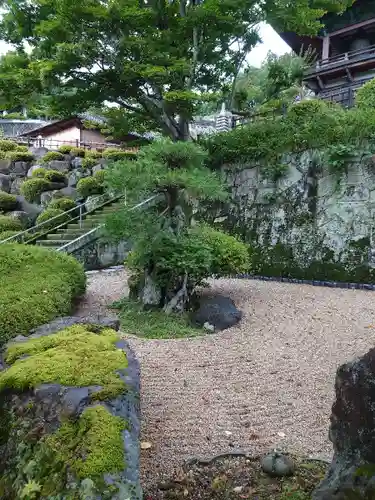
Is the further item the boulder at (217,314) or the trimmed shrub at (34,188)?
the trimmed shrub at (34,188)

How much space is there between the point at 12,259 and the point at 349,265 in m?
6.59

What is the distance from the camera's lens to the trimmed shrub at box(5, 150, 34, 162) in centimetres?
1820

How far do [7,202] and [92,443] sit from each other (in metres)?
14.7

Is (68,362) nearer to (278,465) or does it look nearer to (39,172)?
(278,465)

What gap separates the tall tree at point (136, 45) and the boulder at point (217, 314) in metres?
4.56

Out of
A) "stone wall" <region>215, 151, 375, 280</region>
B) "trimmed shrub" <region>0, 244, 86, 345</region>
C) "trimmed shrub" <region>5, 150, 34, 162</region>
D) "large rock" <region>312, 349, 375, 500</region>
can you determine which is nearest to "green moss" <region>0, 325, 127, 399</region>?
"large rock" <region>312, 349, 375, 500</region>

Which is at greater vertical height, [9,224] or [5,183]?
[5,183]

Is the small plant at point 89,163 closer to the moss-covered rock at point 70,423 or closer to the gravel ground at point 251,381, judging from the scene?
the gravel ground at point 251,381

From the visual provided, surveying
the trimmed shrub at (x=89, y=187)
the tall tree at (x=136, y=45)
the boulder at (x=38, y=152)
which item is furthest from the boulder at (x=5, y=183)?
the tall tree at (x=136, y=45)

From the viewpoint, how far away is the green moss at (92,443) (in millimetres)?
1979

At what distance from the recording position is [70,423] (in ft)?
7.54

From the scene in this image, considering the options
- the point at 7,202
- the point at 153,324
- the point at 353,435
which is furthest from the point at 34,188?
the point at 353,435

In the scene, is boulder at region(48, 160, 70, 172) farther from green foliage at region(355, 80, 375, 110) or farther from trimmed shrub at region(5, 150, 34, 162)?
green foliage at region(355, 80, 375, 110)

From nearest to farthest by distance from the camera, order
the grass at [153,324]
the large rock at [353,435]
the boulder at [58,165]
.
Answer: the large rock at [353,435], the grass at [153,324], the boulder at [58,165]
